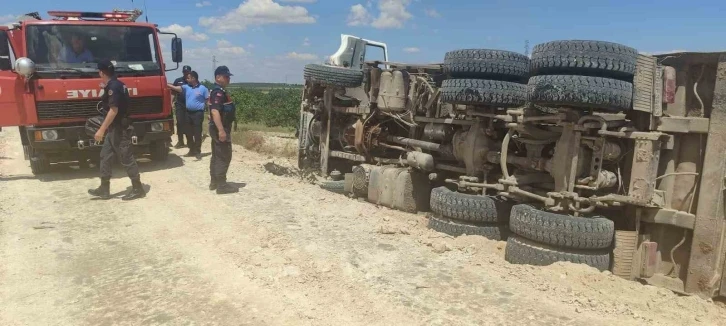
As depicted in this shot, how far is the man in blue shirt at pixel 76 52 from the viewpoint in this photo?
830 cm

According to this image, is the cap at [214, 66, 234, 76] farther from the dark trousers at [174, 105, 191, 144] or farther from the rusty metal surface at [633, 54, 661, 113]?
the rusty metal surface at [633, 54, 661, 113]

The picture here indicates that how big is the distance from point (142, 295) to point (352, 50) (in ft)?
23.3

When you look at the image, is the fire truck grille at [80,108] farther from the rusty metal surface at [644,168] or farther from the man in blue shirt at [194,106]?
the rusty metal surface at [644,168]

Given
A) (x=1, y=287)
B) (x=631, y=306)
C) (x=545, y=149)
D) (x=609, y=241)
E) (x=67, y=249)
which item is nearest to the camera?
(x=631, y=306)

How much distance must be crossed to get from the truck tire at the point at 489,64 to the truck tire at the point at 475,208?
1.34 meters

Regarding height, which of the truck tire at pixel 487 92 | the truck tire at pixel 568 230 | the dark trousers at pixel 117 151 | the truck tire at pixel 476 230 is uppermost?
the truck tire at pixel 487 92

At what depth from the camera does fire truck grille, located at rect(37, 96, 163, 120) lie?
8032 millimetres

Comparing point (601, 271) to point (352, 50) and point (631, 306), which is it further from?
point (352, 50)

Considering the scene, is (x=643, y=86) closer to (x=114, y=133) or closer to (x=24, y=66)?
(x=114, y=133)

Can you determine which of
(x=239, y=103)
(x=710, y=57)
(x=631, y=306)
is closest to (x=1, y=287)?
(x=631, y=306)

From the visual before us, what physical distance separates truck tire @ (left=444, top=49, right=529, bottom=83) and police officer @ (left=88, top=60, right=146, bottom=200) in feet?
14.6

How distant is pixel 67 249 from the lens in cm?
499

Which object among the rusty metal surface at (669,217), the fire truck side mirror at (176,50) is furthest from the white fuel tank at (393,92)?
the fire truck side mirror at (176,50)

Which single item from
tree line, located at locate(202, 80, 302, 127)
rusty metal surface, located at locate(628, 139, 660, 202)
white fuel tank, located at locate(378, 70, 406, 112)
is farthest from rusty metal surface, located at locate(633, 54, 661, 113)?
tree line, located at locate(202, 80, 302, 127)
